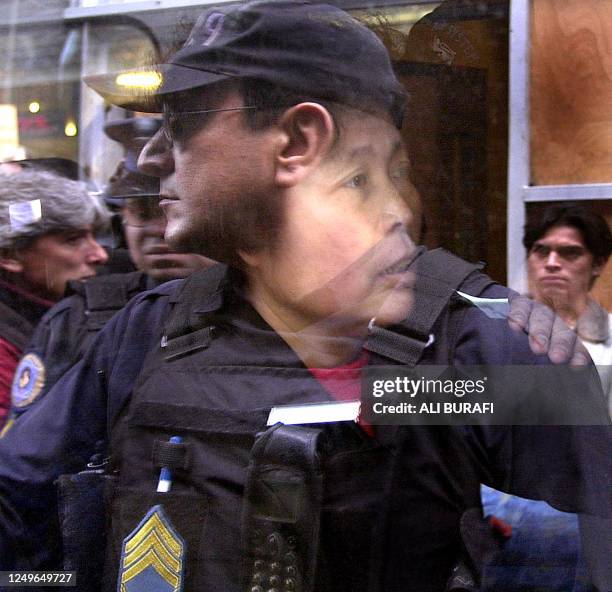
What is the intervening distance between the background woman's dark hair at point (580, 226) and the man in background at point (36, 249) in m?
0.80

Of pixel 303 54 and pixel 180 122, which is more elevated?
pixel 303 54

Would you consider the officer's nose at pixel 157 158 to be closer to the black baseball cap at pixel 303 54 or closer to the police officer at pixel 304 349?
the police officer at pixel 304 349

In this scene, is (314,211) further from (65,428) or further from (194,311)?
(65,428)

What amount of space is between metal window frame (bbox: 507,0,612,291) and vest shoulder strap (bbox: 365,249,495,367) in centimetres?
6

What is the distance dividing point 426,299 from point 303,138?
34 centimetres

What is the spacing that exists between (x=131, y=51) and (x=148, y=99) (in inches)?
4.1

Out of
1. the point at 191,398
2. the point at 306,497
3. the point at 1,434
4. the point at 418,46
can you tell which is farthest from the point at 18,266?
the point at 418,46

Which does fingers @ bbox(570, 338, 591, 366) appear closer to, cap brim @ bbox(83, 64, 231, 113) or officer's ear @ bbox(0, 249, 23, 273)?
cap brim @ bbox(83, 64, 231, 113)

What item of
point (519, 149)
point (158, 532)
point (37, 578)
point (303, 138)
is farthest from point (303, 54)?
point (37, 578)

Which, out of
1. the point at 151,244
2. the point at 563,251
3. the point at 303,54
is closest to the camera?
the point at 563,251

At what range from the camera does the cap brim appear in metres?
1.55

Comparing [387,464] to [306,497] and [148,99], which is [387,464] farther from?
[148,99]

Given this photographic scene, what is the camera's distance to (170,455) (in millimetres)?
1578

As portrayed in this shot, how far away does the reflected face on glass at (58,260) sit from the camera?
174 centimetres
